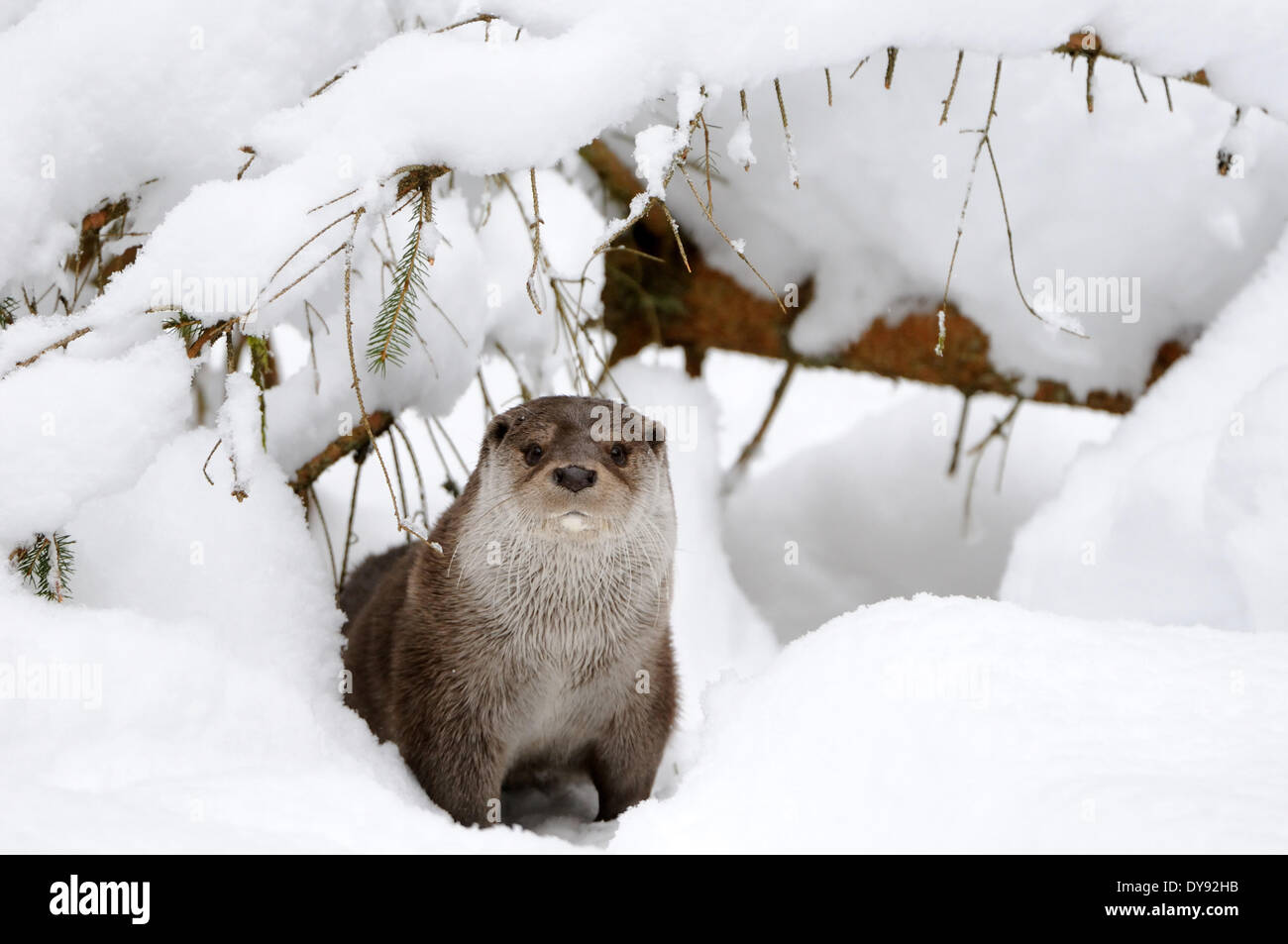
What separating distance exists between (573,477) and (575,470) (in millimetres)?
Result: 16

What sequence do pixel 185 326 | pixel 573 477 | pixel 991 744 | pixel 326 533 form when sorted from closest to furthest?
pixel 991 744
pixel 185 326
pixel 573 477
pixel 326 533

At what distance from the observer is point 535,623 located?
2.31m

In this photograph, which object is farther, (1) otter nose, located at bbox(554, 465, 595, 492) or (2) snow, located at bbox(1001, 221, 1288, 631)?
(2) snow, located at bbox(1001, 221, 1288, 631)

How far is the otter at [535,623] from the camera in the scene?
7.46 ft

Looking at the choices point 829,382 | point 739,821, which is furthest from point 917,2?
point 829,382

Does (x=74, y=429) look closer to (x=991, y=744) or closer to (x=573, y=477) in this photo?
(x=573, y=477)

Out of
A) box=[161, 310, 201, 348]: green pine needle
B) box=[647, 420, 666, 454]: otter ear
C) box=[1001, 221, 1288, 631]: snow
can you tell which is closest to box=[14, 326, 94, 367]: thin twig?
box=[161, 310, 201, 348]: green pine needle

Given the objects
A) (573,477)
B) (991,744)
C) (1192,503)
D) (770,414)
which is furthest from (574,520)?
(770,414)

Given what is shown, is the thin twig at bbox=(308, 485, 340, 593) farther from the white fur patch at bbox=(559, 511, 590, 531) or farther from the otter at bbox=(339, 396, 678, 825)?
the white fur patch at bbox=(559, 511, 590, 531)

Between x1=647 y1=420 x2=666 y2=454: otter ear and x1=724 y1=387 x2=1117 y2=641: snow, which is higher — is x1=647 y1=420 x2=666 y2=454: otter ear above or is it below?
above

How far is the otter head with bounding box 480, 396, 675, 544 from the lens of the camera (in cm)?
212

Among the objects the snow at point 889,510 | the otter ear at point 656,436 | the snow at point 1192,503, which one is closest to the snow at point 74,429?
the otter ear at point 656,436

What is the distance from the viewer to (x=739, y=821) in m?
1.48
